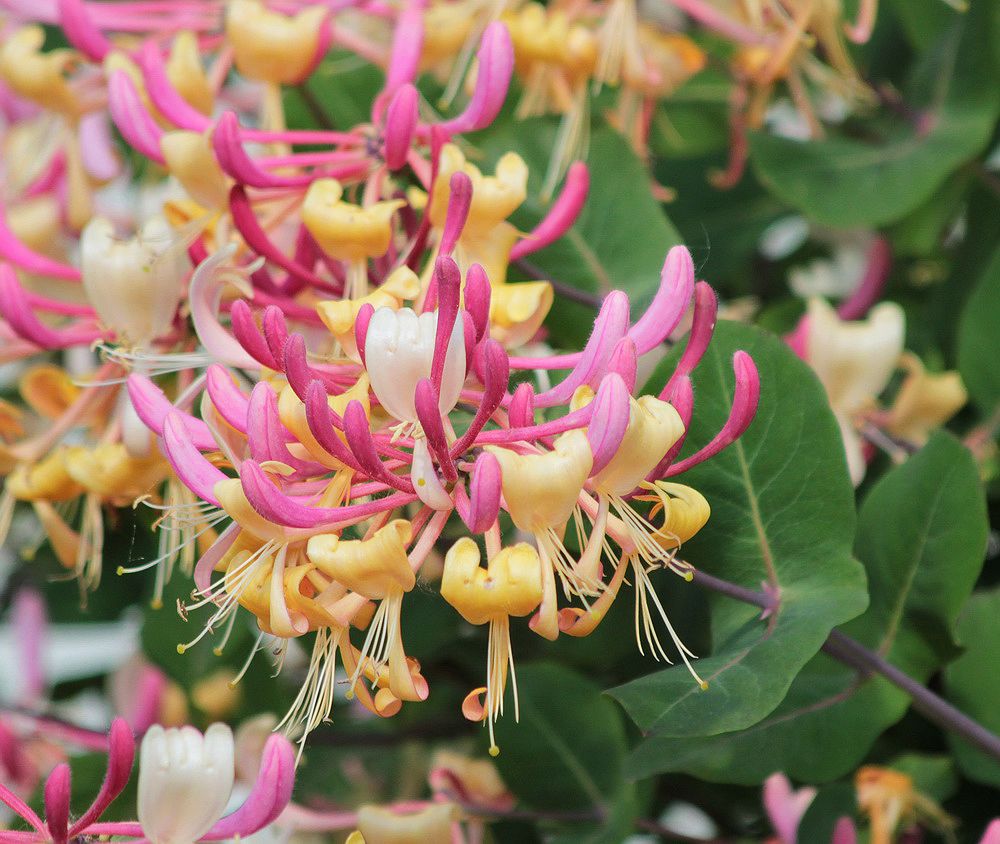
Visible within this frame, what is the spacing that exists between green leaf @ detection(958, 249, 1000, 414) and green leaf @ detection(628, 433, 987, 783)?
7.8 inches

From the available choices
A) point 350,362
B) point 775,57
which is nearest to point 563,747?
point 350,362

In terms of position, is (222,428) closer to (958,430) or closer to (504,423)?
(504,423)

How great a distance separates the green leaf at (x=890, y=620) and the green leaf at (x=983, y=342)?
0.65ft

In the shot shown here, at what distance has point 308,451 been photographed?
1.58 ft

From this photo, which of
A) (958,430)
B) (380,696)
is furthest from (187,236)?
(958,430)

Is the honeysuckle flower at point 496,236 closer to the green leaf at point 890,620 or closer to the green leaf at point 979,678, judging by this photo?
the green leaf at point 890,620

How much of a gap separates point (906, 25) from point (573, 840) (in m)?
0.63

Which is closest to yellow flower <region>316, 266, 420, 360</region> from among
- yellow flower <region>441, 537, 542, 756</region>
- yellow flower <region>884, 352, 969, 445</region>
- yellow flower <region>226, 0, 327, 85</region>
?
yellow flower <region>441, 537, 542, 756</region>

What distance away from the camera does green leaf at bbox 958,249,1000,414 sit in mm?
779

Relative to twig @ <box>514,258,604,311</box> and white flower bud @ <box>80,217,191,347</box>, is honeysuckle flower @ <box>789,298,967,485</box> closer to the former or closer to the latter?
twig @ <box>514,258,604,311</box>

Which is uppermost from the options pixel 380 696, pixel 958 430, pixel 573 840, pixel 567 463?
pixel 567 463

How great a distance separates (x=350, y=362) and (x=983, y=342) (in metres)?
0.45

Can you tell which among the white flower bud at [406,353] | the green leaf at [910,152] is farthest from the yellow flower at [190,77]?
the green leaf at [910,152]

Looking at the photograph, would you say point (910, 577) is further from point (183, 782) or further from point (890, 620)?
point (183, 782)
